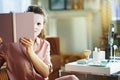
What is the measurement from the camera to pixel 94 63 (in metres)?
1.98

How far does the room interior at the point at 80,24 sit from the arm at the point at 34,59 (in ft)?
8.34

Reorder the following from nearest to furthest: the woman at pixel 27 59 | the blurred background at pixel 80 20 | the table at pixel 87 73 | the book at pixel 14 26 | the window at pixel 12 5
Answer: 1. the book at pixel 14 26
2. the woman at pixel 27 59
3. the table at pixel 87 73
4. the window at pixel 12 5
5. the blurred background at pixel 80 20

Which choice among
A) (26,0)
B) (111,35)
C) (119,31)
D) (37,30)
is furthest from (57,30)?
(37,30)

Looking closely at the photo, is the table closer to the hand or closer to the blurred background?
the hand

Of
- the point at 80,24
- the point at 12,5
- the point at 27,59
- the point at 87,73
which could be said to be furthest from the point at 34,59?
the point at 80,24

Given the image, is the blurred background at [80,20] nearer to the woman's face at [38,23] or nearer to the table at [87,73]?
the table at [87,73]

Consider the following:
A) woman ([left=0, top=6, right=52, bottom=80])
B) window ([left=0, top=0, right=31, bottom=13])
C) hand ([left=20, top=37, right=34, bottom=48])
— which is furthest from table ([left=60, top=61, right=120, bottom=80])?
window ([left=0, top=0, right=31, bottom=13])

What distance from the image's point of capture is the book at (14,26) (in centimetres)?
129

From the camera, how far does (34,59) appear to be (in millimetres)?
1371

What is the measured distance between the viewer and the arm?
52.6 inches

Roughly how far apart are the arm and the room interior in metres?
2.54

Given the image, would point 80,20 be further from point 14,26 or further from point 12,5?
point 14,26

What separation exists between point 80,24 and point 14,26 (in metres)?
2.93

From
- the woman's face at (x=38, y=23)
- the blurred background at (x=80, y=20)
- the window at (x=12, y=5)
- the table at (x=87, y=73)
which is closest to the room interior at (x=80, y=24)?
the blurred background at (x=80, y=20)
